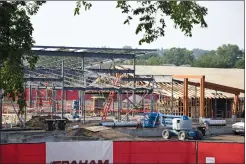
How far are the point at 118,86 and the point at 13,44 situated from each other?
820 inches

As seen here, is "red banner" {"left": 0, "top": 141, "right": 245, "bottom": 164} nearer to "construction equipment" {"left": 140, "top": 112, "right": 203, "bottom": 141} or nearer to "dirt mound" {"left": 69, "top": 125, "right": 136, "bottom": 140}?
"dirt mound" {"left": 69, "top": 125, "right": 136, "bottom": 140}

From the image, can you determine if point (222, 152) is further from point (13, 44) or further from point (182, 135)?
point (182, 135)

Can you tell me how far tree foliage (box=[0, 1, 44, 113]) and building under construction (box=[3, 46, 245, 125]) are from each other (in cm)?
1330

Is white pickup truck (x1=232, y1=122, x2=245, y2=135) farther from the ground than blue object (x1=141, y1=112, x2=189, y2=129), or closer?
closer

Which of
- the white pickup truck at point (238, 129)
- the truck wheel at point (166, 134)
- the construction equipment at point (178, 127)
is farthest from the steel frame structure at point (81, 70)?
the white pickup truck at point (238, 129)

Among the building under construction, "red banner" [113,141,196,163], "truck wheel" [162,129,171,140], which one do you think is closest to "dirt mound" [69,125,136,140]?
"truck wheel" [162,129,171,140]

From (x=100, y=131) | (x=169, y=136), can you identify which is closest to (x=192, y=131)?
(x=169, y=136)

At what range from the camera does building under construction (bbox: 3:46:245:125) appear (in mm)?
34594

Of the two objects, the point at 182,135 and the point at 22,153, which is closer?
the point at 22,153

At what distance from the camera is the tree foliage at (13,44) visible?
15.7 meters

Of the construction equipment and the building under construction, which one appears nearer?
the construction equipment

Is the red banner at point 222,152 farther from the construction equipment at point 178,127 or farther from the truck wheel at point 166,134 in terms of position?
the truck wheel at point 166,134

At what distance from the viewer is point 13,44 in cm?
1597

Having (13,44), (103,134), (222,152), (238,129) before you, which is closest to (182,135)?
(103,134)
